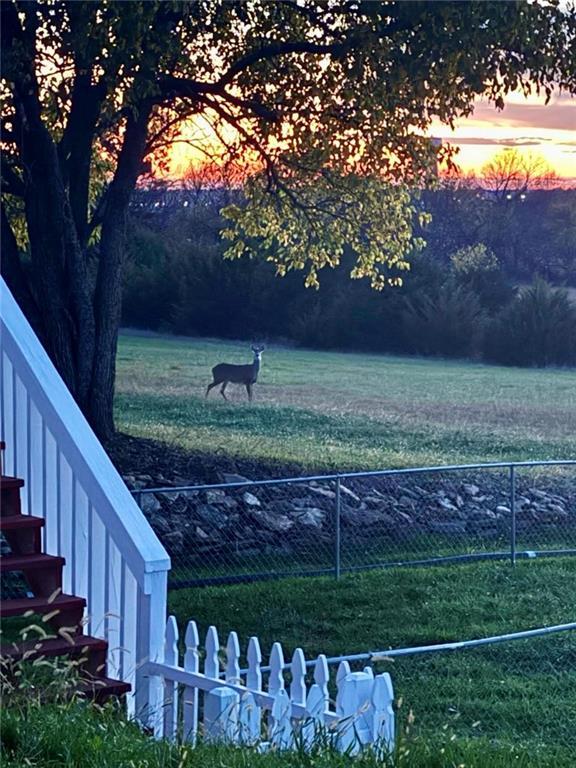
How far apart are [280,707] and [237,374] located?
9827mm

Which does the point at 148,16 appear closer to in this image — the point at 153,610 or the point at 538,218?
the point at 538,218

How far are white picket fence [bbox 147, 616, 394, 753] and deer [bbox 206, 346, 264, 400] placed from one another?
9.12 metres

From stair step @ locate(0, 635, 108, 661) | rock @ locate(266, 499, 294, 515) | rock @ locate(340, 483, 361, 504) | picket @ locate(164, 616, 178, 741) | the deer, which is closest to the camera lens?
picket @ locate(164, 616, 178, 741)

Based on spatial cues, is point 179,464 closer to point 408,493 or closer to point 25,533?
point 408,493

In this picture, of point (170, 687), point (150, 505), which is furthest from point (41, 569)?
point (150, 505)

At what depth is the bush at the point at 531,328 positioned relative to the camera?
1483 centimetres

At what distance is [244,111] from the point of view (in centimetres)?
1405

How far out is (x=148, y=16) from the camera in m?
11.5

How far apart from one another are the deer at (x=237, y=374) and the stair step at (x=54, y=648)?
8695 millimetres

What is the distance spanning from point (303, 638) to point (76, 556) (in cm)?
324

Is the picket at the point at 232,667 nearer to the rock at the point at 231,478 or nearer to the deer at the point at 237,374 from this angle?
the rock at the point at 231,478

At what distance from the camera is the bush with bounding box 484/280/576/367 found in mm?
14828

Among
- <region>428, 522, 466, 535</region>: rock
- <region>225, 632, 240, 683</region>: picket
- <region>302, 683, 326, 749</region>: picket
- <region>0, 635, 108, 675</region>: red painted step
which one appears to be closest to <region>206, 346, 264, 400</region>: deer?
<region>428, 522, 466, 535</region>: rock

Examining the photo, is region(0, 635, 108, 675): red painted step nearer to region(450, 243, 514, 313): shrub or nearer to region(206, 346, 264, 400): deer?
region(206, 346, 264, 400): deer
